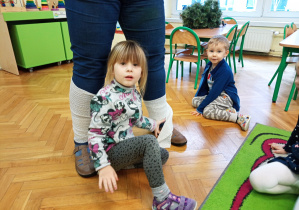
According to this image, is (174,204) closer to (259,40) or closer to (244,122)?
(244,122)

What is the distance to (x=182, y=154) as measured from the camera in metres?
1.30

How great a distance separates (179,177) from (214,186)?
17cm

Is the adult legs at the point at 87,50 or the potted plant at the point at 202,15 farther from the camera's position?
the potted plant at the point at 202,15

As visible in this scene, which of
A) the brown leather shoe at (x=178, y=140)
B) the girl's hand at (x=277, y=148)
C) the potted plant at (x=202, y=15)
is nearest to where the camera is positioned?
the girl's hand at (x=277, y=148)

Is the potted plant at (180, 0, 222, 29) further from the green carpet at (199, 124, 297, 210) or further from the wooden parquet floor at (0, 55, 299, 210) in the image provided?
the green carpet at (199, 124, 297, 210)

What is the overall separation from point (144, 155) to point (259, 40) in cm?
403

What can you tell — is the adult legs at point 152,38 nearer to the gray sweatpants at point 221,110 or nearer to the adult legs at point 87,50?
the adult legs at point 87,50

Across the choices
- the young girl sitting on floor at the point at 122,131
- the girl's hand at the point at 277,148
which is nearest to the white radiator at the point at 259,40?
the girl's hand at the point at 277,148

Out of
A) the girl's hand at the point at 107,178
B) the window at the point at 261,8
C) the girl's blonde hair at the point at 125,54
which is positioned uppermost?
the window at the point at 261,8

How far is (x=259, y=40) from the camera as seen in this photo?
412 cm

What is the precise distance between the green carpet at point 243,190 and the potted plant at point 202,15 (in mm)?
1896

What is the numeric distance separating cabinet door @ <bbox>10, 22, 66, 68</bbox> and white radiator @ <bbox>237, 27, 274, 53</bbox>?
3.31 m

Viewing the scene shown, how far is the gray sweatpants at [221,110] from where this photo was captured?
1.68 metres

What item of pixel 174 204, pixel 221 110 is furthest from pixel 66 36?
pixel 174 204
